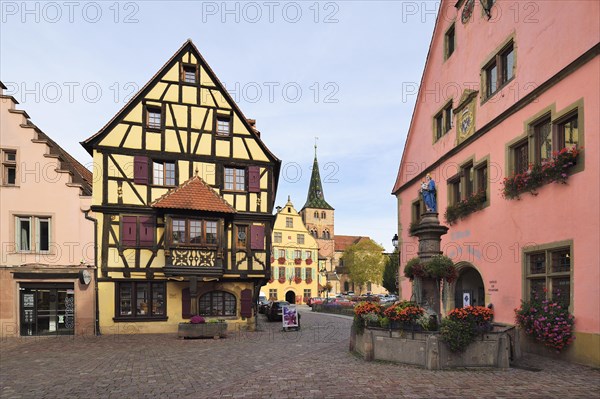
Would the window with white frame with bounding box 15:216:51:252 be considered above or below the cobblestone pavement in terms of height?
above

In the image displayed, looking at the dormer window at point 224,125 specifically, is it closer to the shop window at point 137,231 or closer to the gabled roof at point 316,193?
the shop window at point 137,231

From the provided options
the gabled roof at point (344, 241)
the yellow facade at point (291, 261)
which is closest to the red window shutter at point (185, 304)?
the yellow facade at point (291, 261)

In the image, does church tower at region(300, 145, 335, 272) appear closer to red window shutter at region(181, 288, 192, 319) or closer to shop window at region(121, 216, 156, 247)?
red window shutter at region(181, 288, 192, 319)

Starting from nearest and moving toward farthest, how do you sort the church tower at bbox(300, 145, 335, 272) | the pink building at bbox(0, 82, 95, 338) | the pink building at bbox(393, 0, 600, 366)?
the pink building at bbox(393, 0, 600, 366) < the pink building at bbox(0, 82, 95, 338) < the church tower at bbox(300, 145, 335, 272)

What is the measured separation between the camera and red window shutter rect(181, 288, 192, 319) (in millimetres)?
18672

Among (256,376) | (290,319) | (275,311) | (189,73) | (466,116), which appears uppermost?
(189,73)

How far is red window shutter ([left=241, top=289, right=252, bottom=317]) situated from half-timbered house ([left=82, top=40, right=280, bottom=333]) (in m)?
0.04

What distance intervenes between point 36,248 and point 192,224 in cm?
620

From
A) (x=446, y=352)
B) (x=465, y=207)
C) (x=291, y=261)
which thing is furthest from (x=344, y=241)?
(x=446, y=352)

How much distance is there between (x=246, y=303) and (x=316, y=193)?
70473 mm

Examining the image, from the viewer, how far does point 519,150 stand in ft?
42.6

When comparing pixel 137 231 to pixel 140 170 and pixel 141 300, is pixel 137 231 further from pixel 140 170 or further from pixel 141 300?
pixel 141 300

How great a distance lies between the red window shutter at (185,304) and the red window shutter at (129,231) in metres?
2.92

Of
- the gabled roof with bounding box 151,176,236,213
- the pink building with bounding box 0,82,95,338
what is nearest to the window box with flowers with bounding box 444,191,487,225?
the gabled roof with bounding box 151,176,236,213
